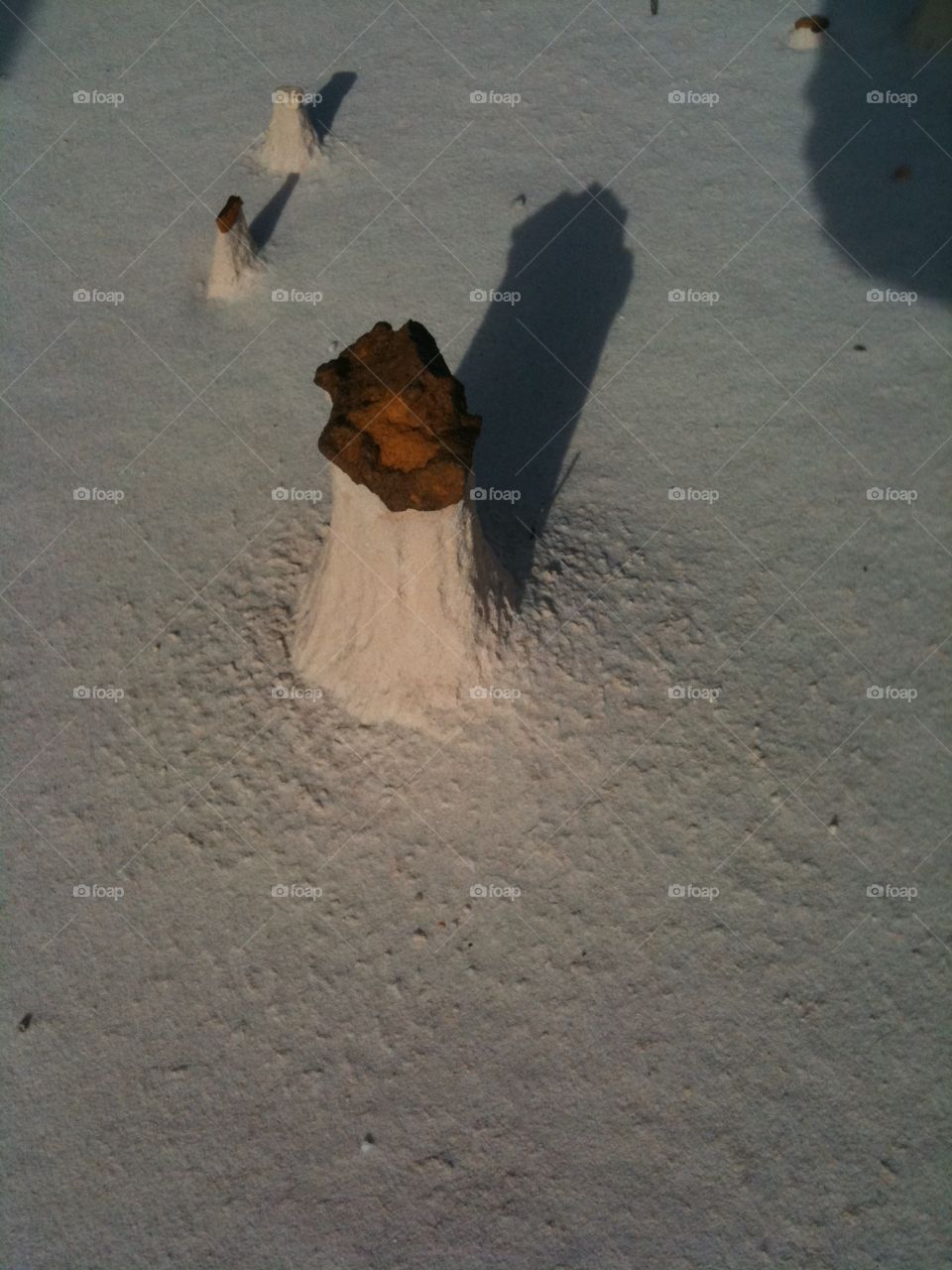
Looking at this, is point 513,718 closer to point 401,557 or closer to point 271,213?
point 401,557

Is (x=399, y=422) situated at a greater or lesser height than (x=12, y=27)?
greater

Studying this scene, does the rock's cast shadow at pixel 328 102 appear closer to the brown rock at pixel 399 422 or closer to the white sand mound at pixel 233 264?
the white sand mound at pixel 233 264

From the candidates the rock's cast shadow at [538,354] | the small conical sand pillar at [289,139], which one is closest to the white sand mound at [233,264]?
the small conical sand pillar at [289,139]

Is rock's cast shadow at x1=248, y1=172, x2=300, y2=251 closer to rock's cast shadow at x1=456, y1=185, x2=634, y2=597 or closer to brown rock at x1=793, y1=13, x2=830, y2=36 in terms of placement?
rock's cast shadow at x1=456, y1=185, x2=634, y2=597

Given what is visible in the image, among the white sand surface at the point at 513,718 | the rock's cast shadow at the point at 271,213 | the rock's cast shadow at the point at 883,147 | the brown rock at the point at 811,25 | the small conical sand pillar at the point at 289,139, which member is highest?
the brown rock at the point at 811,25

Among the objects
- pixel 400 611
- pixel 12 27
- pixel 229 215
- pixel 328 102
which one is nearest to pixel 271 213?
pixel 229 215

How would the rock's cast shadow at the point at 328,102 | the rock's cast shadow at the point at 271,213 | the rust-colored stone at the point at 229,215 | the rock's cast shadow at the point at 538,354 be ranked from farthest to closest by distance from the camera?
the rock's cast shadow at the point at 328,102, the rock's cast shadow at the point at 271,213, the rust-colored stone at the point at 229,215, the rock's cast shadow at the point at 538,354

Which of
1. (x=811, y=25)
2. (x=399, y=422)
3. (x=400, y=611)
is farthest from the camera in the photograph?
(x=811, y=25)
